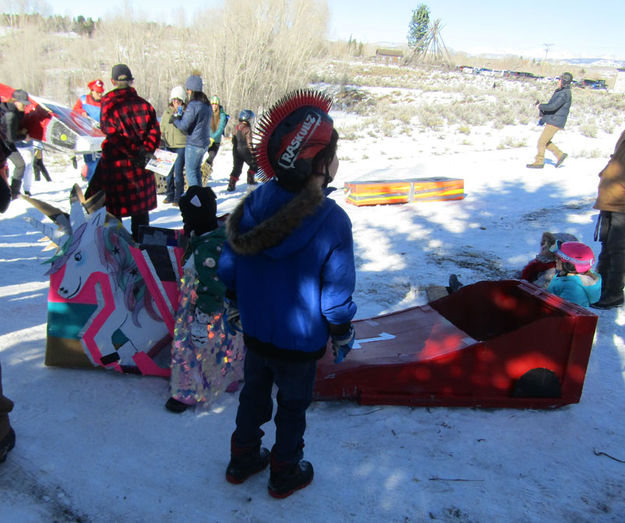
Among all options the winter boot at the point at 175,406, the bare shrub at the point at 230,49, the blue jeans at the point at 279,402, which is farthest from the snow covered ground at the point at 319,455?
the bare shrub at the point at 230,49

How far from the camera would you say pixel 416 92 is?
28.9 metres

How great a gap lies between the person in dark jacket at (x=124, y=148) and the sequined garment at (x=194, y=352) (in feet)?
7.28

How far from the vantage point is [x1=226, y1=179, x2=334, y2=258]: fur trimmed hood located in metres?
1.79

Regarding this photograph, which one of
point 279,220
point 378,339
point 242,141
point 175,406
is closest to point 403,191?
point 242,141

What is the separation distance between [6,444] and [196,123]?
217 inches

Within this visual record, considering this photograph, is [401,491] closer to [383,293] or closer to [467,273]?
[383,293]

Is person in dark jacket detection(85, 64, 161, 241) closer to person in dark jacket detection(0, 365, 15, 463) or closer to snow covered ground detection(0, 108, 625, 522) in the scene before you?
snow covered ground detection(0, 108, 625, 522)

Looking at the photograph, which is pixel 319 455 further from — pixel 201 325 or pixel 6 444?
pixel 6 444

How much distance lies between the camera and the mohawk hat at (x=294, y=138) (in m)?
1.84

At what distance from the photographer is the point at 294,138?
1841 millimetres

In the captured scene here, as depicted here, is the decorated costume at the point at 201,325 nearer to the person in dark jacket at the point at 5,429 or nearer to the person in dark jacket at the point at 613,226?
the person in dark jacket at the point at 5,429

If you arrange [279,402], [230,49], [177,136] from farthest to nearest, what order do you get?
[230,49], [177,136], [279,402]

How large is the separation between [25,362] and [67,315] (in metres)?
0.50

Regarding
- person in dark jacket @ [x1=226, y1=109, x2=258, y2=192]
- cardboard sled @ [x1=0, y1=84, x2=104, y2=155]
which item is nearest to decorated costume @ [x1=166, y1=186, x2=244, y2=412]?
cardboard sled @ [x1=0, y1=84, x2=104, y2=155]
